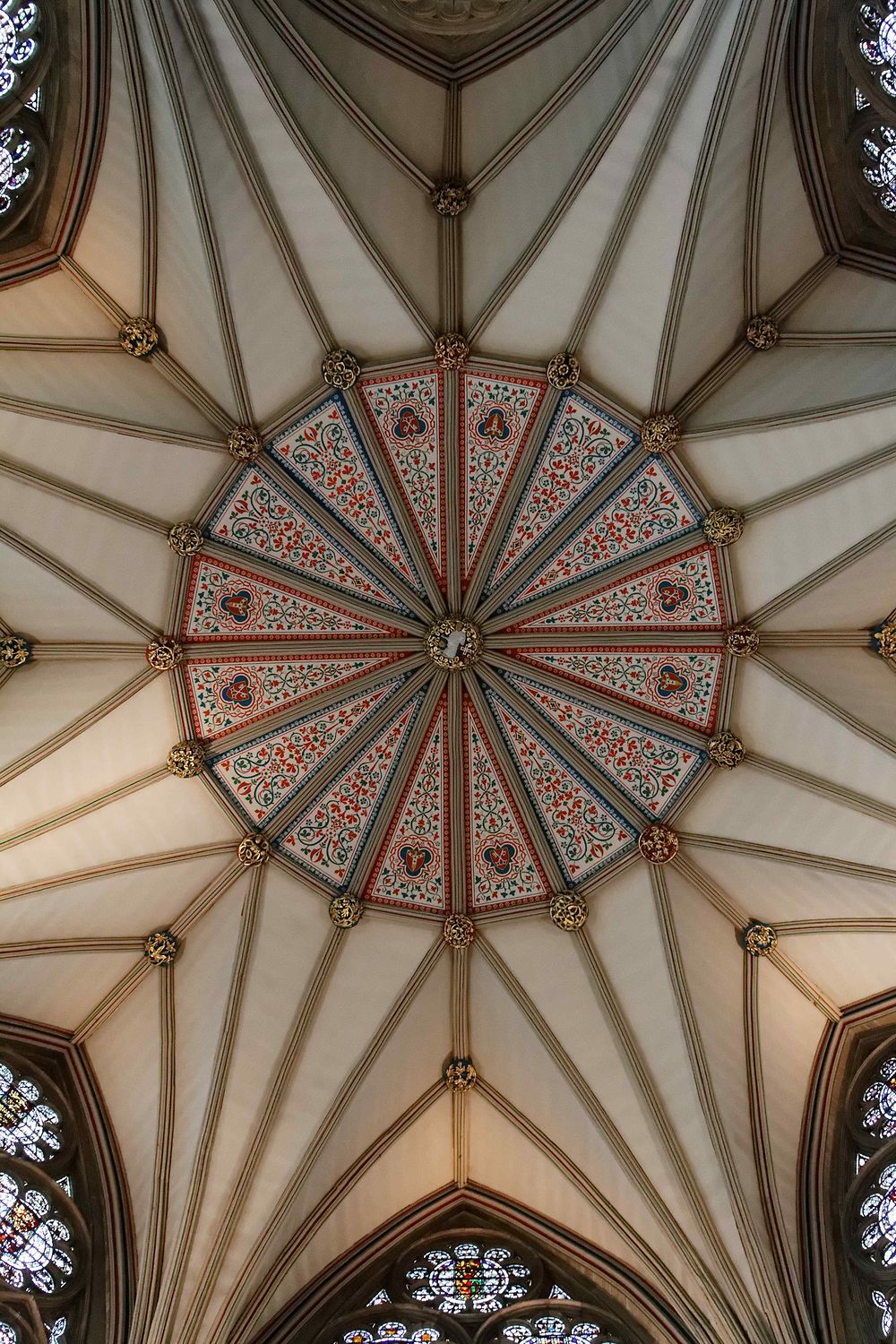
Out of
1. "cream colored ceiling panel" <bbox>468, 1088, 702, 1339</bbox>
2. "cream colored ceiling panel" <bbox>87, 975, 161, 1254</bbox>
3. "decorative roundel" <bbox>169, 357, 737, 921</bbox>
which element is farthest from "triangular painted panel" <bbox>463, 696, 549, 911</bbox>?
"cream colored ceiling panel" <bbox>87, 975, 161, 1254</bbox>

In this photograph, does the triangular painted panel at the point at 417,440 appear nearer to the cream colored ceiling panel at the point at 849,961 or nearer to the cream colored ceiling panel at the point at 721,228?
the cream colored ceiling panel at the point at 721,228

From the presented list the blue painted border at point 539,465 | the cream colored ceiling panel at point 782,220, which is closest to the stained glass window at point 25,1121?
the blue painted border at point 539,465

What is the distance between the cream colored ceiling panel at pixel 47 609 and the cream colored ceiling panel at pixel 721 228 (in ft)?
22.0

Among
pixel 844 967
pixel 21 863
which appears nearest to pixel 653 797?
pixel 844 967

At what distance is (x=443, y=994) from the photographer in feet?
54.6

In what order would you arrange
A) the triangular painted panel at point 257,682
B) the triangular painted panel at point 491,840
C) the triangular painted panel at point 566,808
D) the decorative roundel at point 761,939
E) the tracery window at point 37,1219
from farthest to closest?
1. the triangular painted panel at point 491,840
2. the triangular painted panel at point 566,808
3. the triangular painted panel at point 257,682
4. the decorative roundel at point 761,939
5. the tracery window at point 37,1219

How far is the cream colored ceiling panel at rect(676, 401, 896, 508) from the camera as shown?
563 inches

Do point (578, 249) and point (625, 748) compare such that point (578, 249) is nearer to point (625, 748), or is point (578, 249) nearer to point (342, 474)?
point (342, 474)

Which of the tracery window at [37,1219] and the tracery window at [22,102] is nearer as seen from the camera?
the tracery window at [22,102]

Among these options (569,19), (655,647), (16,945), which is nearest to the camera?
(569,19)

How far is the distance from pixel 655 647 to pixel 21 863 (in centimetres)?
753

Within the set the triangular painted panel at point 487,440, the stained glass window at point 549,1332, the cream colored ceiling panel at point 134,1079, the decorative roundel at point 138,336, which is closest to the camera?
the stained glass window at point 549,1332

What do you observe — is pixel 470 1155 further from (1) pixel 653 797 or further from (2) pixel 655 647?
(2) pixel 655 647

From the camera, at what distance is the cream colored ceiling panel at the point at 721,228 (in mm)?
13617
